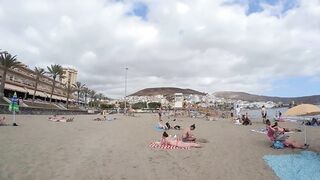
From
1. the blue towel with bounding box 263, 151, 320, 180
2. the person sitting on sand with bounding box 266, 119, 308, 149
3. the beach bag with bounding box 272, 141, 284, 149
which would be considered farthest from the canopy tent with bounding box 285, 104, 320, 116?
the blue towel with bounding box 263, 151, 320, 180

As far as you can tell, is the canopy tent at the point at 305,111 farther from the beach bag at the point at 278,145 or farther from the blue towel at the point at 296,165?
the blue towel at the point at 296,165

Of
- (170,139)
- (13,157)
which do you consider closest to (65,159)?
(13,157)

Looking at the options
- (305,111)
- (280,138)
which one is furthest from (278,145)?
(305,111)

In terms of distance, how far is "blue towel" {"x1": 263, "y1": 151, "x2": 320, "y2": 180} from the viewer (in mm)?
7898

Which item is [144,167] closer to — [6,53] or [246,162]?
[246,162]

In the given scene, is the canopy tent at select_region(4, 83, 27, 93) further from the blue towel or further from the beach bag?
the blue towel

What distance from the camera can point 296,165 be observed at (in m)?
9.00

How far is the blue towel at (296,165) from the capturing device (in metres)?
7.90

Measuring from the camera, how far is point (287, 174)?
801 centimetres

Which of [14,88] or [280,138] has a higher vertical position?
[14,88]

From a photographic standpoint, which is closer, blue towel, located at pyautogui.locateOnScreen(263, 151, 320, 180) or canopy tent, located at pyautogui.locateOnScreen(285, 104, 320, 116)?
blue towel, located at pyautogui.locateOnScreen(263, 151, 320, 180)

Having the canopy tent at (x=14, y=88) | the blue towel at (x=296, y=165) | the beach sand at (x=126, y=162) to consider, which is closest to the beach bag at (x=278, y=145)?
the beach sand at (x=126, y=162)

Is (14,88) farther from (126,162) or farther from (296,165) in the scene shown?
(296,165)

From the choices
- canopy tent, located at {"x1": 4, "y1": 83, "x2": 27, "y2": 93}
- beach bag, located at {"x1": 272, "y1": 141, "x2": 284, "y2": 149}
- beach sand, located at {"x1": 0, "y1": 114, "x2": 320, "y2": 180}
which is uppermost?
canopy tent, located at {"x1": 4, "y1": 83, "x2": 27, "y2": 93}
